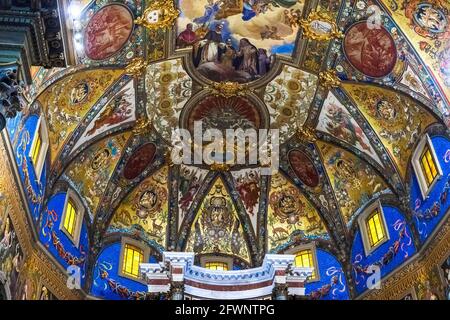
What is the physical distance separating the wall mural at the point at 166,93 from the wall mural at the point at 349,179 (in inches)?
211

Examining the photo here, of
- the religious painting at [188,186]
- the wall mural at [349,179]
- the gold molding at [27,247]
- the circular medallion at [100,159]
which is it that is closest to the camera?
the gold molding at [27,247]

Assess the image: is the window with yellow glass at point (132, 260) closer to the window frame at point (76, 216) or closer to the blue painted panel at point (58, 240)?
the blue painted panel at point (58, 240)

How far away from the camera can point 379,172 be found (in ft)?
71.3

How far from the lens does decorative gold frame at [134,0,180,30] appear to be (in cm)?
1877

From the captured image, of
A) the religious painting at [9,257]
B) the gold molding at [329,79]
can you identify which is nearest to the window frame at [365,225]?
the gold molding at [329,79]

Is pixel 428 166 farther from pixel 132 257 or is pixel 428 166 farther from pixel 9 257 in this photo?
pixel 9 257

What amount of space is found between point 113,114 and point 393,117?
9.39 m

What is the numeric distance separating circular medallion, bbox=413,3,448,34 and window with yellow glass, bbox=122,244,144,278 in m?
12.8

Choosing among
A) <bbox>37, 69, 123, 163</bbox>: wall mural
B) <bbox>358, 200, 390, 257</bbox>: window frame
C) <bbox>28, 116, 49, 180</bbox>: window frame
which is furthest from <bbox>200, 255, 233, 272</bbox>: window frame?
<bbox>28, 116, 49, 180</bbox>: window frame

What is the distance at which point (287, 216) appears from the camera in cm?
2456

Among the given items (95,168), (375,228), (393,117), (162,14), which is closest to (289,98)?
(393,117)

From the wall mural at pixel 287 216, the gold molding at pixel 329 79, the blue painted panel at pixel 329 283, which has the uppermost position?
the gold molding at pixel 329 79

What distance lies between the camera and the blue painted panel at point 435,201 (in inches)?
715

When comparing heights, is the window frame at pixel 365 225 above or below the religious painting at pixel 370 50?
below
